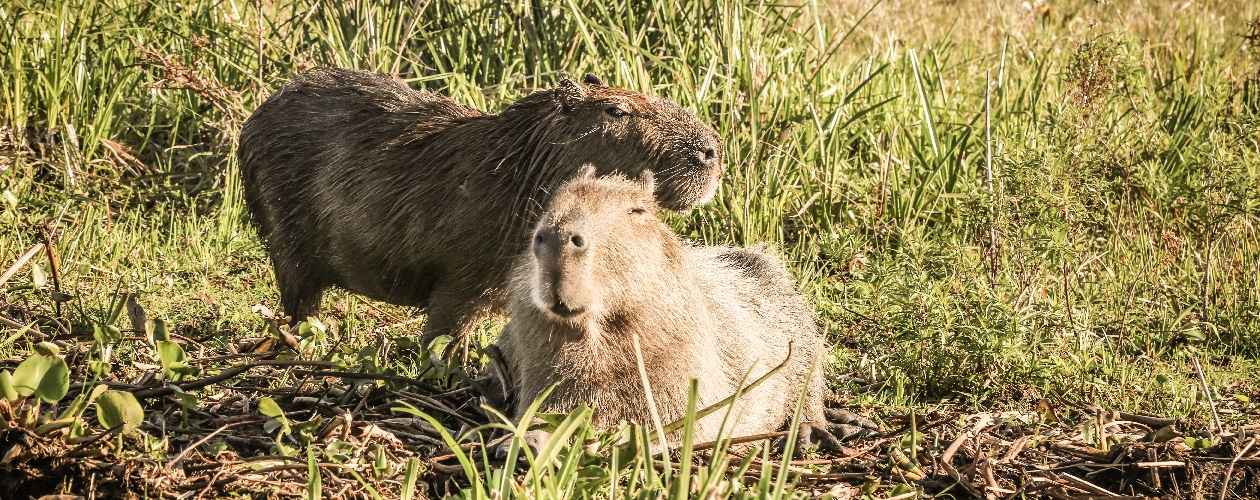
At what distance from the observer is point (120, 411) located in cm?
257

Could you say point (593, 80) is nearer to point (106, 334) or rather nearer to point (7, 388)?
point (106, 334)

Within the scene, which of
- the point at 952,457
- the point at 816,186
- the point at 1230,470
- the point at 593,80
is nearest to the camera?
the point at 1230,470

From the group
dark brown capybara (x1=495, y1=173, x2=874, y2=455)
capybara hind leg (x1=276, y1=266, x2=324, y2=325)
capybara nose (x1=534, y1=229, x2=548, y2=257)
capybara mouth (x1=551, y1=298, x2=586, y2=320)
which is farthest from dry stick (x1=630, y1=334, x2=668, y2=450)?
capybara hind leg (x1=276, y1=266, x2=324, y2=325)

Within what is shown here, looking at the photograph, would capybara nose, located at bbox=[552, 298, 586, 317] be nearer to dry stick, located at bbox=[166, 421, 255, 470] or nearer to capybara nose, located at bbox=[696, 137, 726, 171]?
dry stick, located at bbox=[166, 421, 255, 470]

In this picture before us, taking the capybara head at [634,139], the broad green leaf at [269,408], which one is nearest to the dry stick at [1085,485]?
the capybara head at [634,139]

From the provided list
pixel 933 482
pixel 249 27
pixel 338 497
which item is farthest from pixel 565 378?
pixel 249 27

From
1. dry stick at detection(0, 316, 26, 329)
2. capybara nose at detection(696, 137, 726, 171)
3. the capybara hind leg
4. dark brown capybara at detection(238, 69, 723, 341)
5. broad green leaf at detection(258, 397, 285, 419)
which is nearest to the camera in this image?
broad green leaf at detection(258, 397, 285, 419)

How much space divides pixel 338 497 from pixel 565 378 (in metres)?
0.56

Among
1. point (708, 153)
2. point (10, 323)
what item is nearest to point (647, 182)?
point (708, 153)

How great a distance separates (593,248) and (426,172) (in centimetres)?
187

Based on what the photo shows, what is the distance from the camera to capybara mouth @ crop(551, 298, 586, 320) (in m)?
2.55

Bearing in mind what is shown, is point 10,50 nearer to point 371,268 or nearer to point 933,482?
point 371,268

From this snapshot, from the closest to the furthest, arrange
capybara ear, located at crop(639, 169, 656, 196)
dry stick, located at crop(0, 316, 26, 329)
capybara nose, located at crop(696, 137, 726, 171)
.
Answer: capybara ear, located at crop(639, 169, 656, 196) < dry stick, located at crop(0, 316, 26, 329) < capybara nose, located at crop(696, 137, 726, 171)

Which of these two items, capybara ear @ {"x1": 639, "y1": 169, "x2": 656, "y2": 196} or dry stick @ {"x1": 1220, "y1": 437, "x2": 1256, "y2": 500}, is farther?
dry stick @ {"x1": 1220, "y1": 437, "x2": 1256, "y2": 500}
